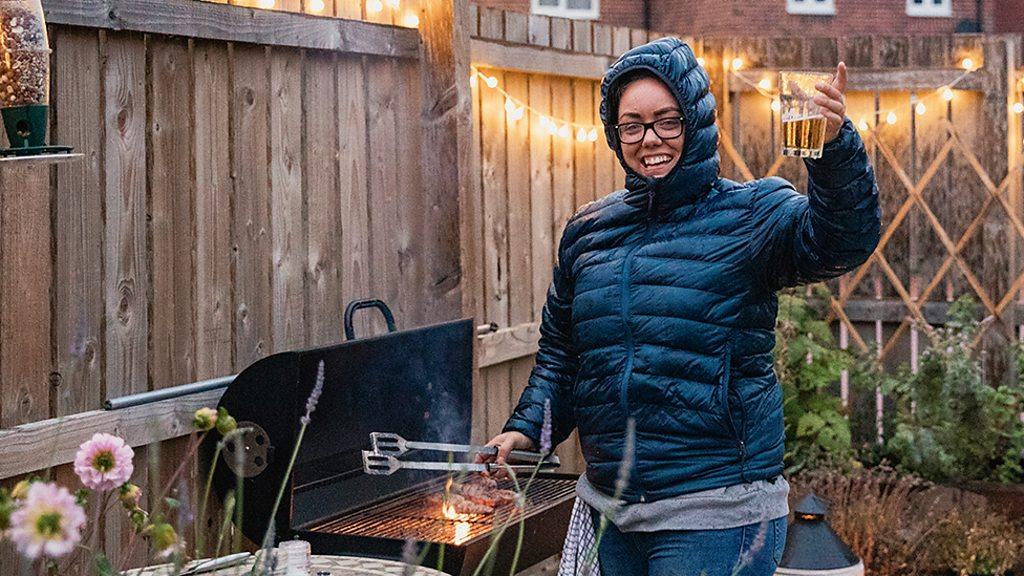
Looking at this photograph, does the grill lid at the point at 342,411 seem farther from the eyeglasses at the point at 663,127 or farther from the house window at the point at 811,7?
the house window at the point at 811,7

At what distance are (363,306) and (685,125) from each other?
1.52 metres

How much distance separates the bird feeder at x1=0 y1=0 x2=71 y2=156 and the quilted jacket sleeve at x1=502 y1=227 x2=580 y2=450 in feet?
3.74

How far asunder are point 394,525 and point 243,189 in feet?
3.16

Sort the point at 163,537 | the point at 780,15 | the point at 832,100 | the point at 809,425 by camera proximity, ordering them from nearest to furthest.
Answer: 1. the point at 163,537
2. the point at 832,100
3. the point at 809,425
4. the point at 780,15

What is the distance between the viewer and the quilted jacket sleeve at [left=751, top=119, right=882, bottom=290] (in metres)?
2.28

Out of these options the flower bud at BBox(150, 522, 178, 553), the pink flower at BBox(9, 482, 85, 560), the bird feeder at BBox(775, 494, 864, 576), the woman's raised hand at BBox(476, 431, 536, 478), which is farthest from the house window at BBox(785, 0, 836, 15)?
the pink flower at BBox(9, 482, 85, 560)

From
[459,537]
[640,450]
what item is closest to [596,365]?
[640,450]

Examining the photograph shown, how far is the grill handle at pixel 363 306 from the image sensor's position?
3684mm

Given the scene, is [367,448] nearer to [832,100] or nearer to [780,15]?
[832,100]

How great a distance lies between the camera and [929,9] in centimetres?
1609

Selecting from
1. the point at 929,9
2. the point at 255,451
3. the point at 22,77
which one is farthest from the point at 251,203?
the point at 929,9

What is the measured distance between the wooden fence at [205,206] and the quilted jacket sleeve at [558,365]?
891 mm

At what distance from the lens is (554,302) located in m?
2.81

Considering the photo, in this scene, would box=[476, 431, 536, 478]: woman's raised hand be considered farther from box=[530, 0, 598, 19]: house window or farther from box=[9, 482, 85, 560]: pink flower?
box=[530, 0, 598, 19]: house window
